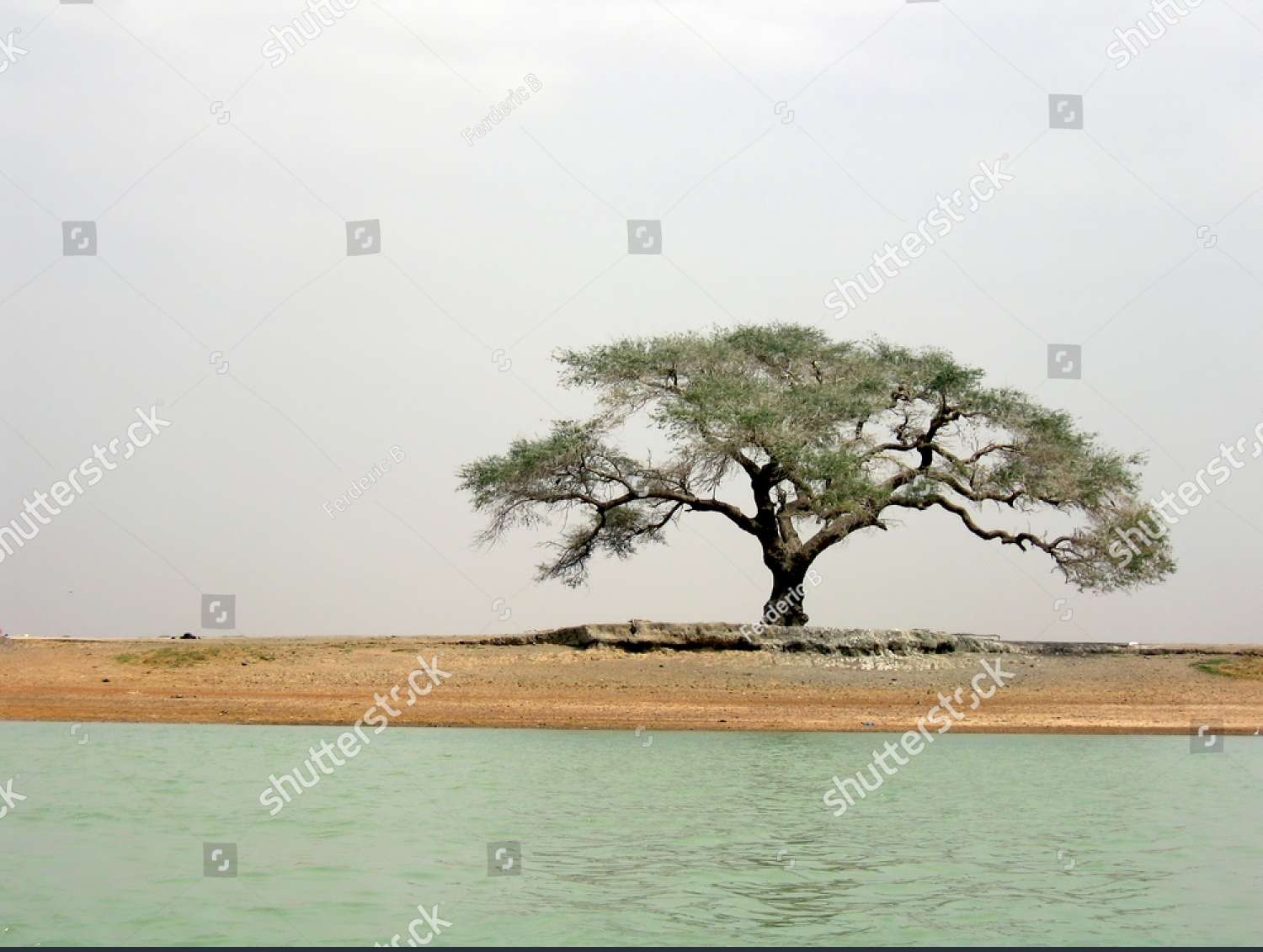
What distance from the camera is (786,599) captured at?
33156 millimetres

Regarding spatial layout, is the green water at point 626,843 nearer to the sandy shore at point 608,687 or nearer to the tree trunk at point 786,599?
the sandy shore at point 608,687

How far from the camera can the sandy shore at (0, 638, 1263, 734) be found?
23.1m

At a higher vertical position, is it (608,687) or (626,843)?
(608,687)

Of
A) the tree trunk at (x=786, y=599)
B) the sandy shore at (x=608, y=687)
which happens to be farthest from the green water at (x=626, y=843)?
the tree trunk at (x=786, y=599)

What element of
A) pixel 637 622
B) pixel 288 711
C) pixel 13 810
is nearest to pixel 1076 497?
pixel 637 622

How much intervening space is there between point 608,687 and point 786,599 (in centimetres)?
867

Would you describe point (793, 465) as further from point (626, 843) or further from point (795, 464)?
point (626, 843)

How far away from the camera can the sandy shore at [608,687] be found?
23062mm

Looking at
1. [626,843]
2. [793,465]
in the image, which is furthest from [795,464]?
[626,843]

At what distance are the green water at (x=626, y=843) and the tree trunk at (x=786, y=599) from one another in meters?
11.9

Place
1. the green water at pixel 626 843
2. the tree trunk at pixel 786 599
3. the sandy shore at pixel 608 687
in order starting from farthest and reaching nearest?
the tree trunk at pixel 786 599 < the sandy shore at pixel 608 687 < the green water at pixel 626 843

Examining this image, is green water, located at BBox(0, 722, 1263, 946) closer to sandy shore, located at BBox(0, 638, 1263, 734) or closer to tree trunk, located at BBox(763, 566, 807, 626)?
sandy shore, located at BBox(0, 638, 1263, 734)

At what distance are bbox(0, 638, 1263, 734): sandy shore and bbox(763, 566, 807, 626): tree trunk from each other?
4.28 meters

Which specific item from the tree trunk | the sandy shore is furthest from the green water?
the tree trunk
